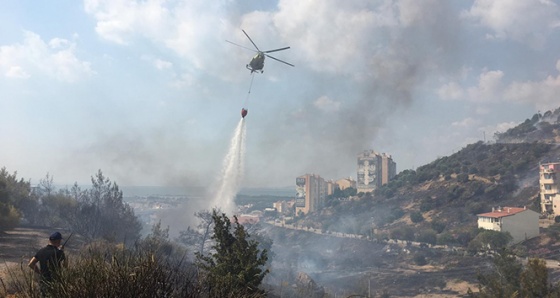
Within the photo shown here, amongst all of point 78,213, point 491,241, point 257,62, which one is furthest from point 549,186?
point 78,213

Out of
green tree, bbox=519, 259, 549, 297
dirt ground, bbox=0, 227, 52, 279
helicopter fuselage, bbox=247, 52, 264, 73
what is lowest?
green tree, bbox=519, 259, 549, 297

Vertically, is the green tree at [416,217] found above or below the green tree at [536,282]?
above

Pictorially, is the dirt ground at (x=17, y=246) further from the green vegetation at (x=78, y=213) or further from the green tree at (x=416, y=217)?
the green tree at (x=416, y=217)

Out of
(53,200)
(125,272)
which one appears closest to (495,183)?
(53,200)

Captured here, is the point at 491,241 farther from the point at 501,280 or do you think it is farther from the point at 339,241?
the point at 339,241

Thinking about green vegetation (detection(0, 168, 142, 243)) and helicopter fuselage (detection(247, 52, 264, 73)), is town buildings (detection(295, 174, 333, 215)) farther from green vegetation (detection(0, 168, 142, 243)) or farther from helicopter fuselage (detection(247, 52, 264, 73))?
helicopter fuselage (detection(247, 52, 264, 73))

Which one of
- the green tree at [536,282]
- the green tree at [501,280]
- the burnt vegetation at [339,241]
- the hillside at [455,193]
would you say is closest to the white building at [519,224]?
the burnt vegetation at [339,241]

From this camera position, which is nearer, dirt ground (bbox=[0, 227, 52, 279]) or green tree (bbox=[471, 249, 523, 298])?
dirt ground (bbox=[0, 227, 52, 279])

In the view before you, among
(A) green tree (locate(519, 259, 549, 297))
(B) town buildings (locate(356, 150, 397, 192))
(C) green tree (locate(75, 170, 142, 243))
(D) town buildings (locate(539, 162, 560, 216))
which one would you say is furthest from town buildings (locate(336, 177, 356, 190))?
(A) green tree (locate(519, 259, 549, 297))
